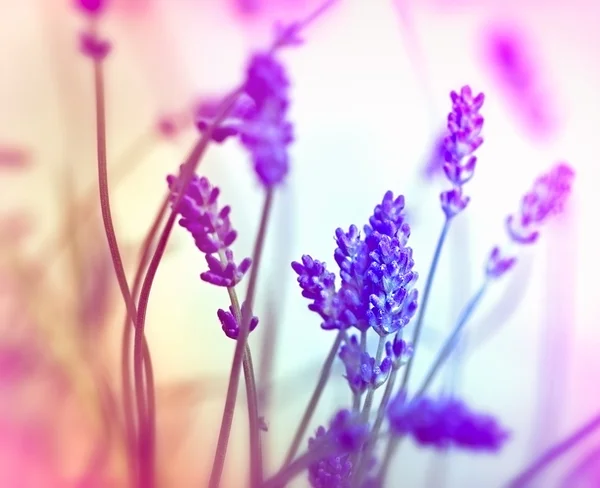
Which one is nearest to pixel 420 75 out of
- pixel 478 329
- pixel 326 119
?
pixel 326 119

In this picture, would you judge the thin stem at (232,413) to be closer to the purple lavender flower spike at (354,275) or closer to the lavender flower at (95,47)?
the purple lavender flower spike at (354,275)

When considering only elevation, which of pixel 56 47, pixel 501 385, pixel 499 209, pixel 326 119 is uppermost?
pixel 56 47

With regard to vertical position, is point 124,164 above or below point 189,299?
above

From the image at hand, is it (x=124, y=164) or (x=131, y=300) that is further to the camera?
(x=124, y=164)

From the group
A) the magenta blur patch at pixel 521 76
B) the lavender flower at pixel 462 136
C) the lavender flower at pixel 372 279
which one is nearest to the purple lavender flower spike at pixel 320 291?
→ the lavender flower at pixel 372 279

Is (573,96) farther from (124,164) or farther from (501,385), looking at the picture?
(124,164)
